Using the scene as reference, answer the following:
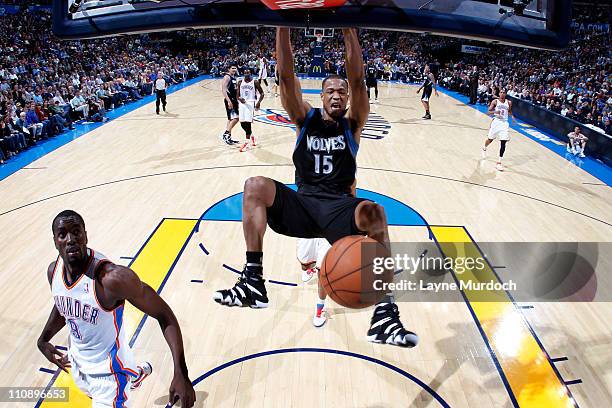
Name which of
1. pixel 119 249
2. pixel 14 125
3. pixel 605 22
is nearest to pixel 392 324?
pixel 119 249

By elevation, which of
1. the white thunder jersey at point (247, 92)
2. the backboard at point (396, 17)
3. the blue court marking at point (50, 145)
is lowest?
the blue court marking at point (50, 145)

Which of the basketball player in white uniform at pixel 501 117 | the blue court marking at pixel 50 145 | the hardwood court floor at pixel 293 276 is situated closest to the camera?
the hardwood court floor at pixel 293 276

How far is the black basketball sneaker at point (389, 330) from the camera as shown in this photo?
2.93 m

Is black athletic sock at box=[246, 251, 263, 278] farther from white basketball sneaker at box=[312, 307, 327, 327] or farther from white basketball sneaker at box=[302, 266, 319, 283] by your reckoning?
white basketball sneaker at box=[302, 266, 319, 283]

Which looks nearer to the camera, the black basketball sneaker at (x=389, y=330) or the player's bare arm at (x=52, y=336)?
the black basketball sneaker at (x=389, y=330)

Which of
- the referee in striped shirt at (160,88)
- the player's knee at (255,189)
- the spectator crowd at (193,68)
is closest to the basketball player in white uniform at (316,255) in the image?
the player's knee at (255,189)

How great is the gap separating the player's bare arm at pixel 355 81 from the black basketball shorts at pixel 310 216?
584 mm

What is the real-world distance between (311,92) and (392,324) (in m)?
18.9

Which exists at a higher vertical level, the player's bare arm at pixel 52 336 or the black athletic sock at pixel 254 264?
the black athletic sock at pixel 254 264

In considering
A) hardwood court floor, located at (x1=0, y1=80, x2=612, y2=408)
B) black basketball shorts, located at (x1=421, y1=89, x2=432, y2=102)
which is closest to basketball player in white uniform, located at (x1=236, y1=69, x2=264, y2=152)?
hardwood court floor, located at (x1=0, y1=80, x2=612, y2=408)

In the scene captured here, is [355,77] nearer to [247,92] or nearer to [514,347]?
[514,347]

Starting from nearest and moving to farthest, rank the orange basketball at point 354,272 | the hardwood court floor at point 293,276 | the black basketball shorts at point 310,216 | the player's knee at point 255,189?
the orange basketball at point 354,272
the player's knee at point 255,189
the black basketball shorts at point 310,216
the hardwood court floor at point 293,276

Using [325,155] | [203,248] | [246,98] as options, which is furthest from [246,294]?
[246,98]

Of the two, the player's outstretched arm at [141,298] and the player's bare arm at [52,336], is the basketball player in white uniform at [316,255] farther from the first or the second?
the player's bare arm at [52,336]
